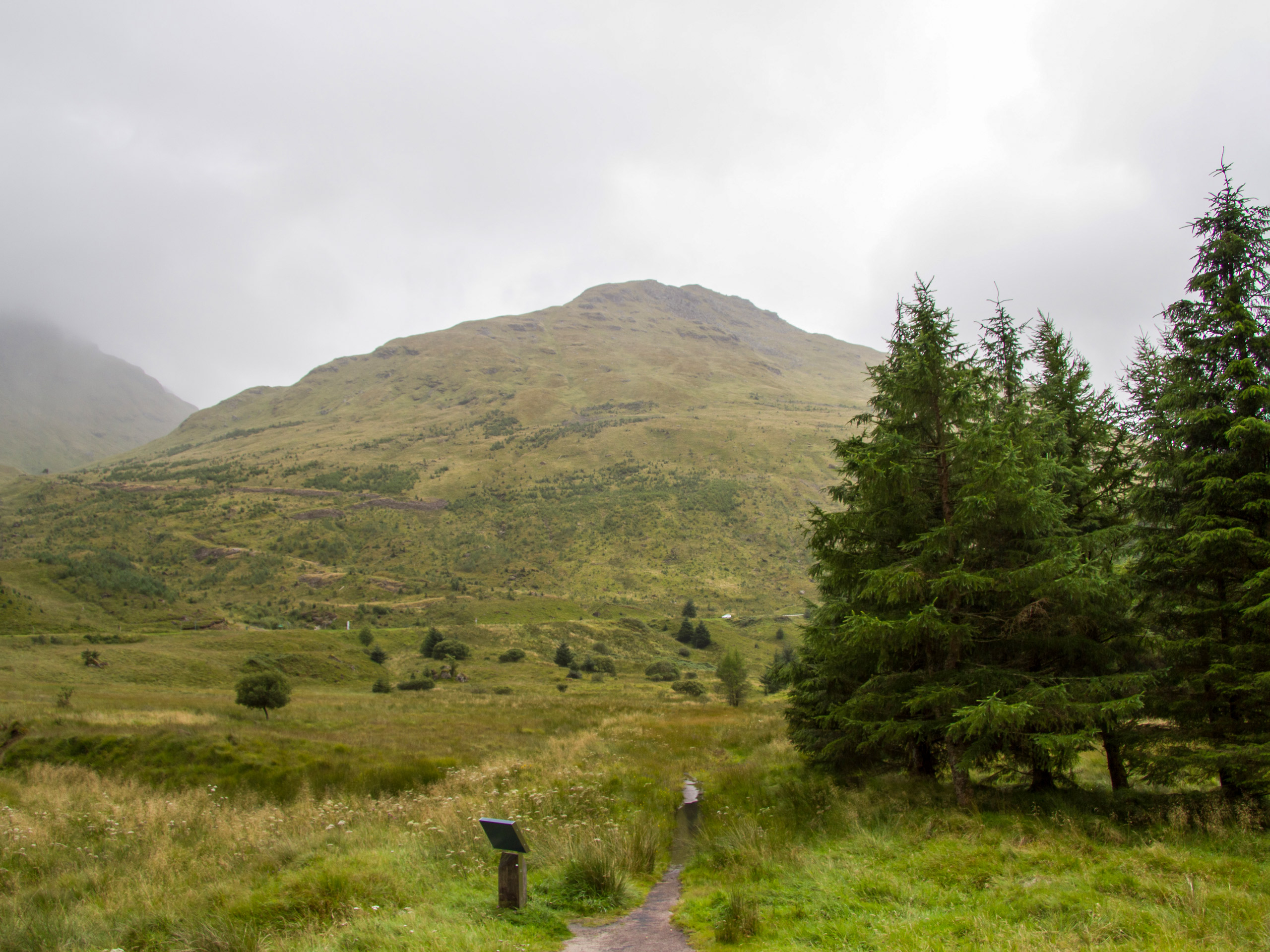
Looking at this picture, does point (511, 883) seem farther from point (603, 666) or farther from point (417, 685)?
point (603, 666)

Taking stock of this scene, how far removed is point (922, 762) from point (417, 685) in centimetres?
4103

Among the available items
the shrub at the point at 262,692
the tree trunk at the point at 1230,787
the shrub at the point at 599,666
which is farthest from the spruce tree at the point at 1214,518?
the shrub at the point at 599,666

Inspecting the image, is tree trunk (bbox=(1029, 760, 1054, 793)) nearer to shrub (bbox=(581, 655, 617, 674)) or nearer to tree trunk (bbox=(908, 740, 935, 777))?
tree trunk (bbox=(908, 740, 935, 777))

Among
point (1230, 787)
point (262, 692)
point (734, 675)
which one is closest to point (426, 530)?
point (734, 675)

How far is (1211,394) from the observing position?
38.8ft

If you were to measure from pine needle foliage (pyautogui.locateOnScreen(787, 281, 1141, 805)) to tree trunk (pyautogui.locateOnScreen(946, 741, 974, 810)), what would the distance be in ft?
0.15

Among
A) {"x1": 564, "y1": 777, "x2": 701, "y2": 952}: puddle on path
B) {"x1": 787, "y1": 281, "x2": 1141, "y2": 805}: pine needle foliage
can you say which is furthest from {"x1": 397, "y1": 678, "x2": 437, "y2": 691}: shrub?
{"x1": 564, "y1": 777, "x2": 701, "y2": 952}: puddle on path

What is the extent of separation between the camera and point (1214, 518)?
1083cm

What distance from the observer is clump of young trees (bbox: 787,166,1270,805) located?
1066 centimetres

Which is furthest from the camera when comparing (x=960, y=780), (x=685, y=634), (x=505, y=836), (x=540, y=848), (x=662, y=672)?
(x=685, y=634)

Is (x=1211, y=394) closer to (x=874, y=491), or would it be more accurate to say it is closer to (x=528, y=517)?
(x=874, y=491)

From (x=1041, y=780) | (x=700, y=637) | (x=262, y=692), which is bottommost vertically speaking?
(x=700, y=637)

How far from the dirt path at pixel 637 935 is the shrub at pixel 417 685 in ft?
136

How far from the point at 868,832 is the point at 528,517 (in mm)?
124880
